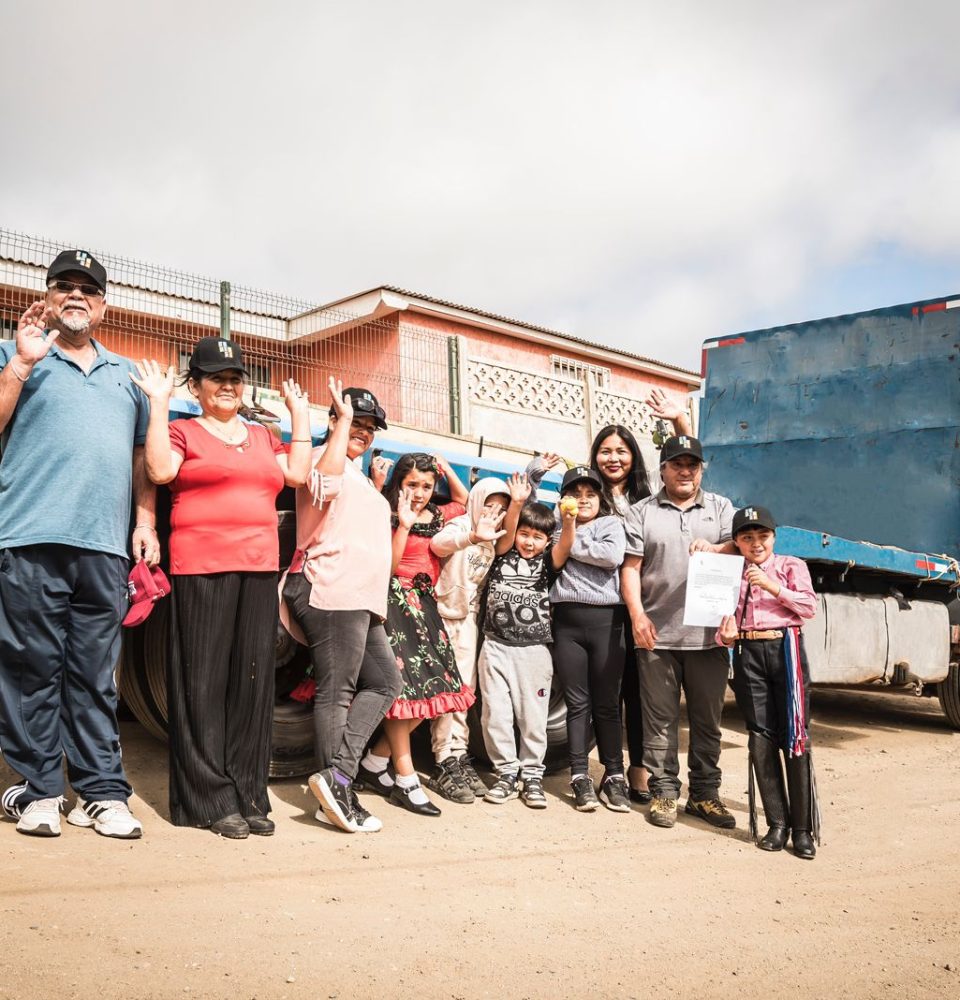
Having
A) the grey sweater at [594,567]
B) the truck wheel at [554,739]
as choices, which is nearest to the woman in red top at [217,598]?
the truck wheel at [554,739]

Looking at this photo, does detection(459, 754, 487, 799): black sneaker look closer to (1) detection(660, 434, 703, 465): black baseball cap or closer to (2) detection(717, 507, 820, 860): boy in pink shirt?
(2) detection(717, 507, 820, 860): boy in pink shirt

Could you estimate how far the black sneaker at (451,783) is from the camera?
4.72 m

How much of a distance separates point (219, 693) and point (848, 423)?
5.93 m

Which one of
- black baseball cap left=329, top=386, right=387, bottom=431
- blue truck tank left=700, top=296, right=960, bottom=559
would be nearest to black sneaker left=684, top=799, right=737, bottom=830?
black baseball cap left=329, top=386, right=387, bottom=431

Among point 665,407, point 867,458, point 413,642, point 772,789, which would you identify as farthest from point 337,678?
point 867,458

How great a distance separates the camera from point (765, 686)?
455 cm

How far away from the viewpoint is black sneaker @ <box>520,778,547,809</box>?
4.73m

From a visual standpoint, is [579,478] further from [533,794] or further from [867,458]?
[867,458]

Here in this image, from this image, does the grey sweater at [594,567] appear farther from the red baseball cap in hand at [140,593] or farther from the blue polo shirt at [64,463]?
the blue polo shirt at [64,463]

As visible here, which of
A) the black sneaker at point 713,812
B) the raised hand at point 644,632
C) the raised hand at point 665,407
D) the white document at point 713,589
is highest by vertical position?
the raised hand at point 665,407

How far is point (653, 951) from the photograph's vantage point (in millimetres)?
3074

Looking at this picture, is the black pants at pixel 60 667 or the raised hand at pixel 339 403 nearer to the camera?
the black pants at pixel 60 667

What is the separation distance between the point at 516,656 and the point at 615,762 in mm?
718

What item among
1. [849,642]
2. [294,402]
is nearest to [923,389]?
[849,642]
